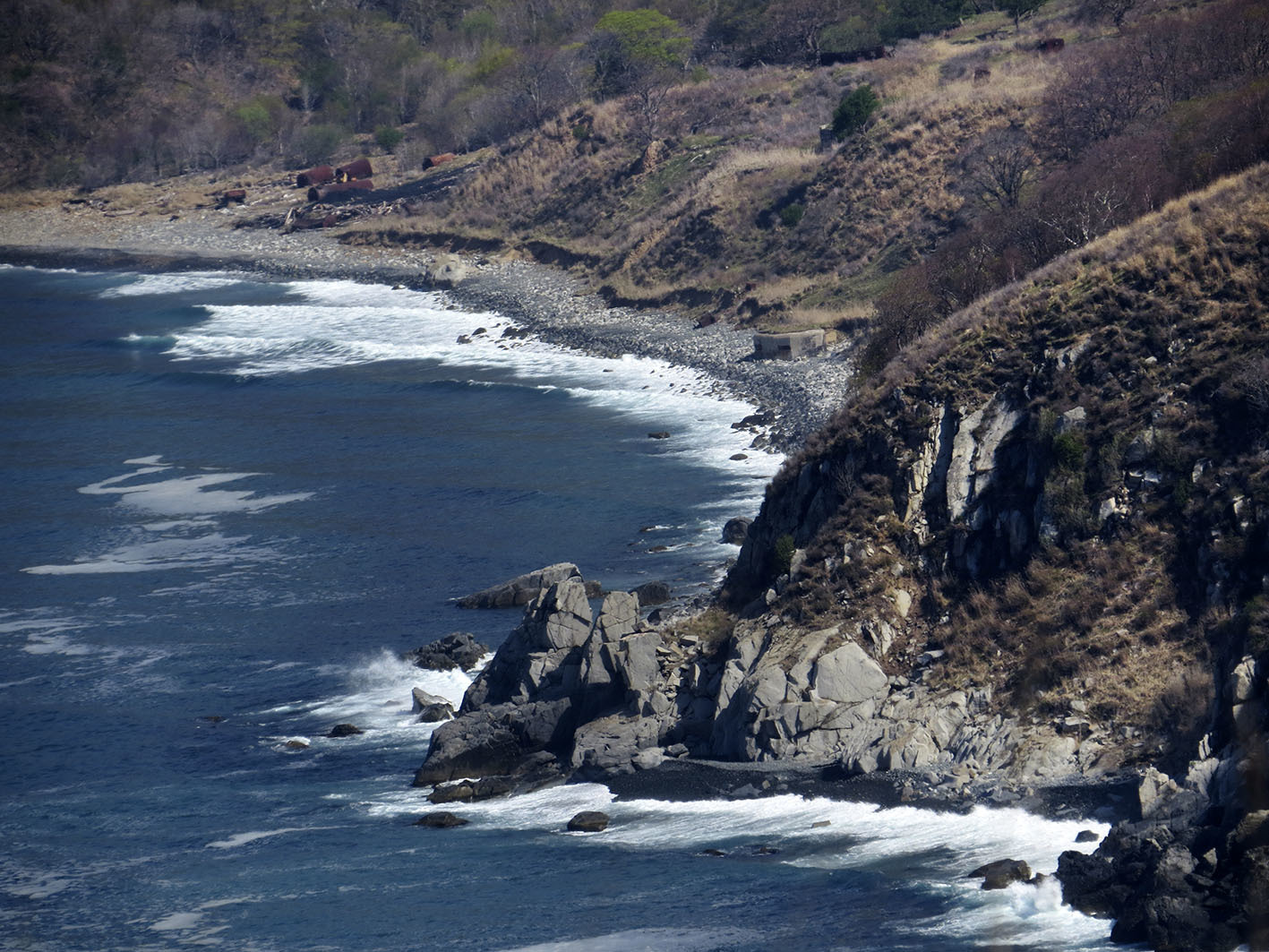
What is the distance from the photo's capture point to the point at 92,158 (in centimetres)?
A: 14038

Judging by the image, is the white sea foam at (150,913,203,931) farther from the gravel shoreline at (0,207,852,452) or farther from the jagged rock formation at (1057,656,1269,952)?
the gravel shoreline at (0,207,852,452)

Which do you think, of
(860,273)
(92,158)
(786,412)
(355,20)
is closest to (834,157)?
(860,273)

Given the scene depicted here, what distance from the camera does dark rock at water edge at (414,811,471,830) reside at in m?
32.9

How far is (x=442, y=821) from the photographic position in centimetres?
3300

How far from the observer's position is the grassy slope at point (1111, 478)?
3047 centimetres

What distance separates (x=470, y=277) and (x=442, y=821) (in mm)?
68976

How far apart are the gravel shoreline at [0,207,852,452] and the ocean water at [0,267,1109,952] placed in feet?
7.97

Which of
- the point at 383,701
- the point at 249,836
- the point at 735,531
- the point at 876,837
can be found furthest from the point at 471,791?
the point at 735,531

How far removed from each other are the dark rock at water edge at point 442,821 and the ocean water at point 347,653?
1.04 feet

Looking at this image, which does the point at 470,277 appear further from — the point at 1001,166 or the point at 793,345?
the point at 1001,166

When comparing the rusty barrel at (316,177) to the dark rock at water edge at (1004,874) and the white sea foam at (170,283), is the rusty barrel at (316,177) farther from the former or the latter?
the dark rock at water edge at (1004,874)

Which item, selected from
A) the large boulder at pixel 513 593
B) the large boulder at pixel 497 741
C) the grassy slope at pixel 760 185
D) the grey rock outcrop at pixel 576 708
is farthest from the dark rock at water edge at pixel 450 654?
the grassy slope at pixel 760 185

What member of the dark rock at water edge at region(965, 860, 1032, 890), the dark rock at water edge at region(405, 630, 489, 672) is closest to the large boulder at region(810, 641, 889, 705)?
the dark rock at water edge at region(965, 860, 1032, 890)

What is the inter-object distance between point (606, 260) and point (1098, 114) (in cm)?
3155
